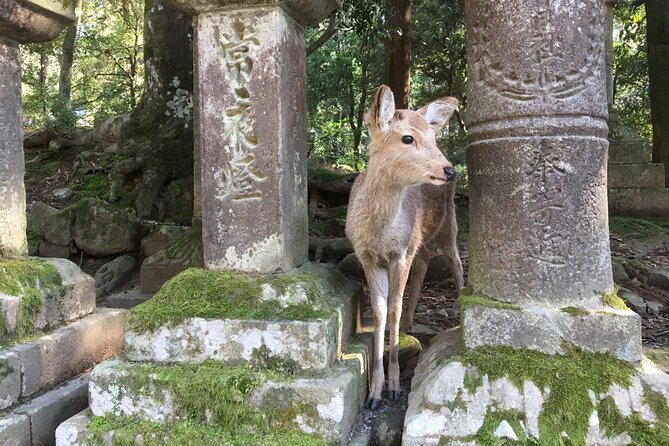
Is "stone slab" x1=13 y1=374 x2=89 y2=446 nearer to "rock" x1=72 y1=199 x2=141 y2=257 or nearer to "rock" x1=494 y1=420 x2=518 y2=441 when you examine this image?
"rock" x1=494 y1=420 x2=518 y2=441

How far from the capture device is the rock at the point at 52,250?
21.0ft

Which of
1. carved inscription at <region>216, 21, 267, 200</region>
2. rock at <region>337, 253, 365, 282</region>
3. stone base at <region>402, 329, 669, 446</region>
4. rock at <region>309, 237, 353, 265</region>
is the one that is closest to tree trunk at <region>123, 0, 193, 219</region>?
rock at <region>309, 237, 353, 265</region>

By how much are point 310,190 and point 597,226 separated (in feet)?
20.2

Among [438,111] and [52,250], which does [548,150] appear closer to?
[438,111]

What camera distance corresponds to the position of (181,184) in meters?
7.37

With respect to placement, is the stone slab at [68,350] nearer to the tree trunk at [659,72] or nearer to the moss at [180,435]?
the moss at [180,435]

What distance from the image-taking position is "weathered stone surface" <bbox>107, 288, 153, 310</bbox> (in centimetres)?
555

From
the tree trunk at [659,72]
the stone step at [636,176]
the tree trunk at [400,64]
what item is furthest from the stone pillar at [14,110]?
the tree trunk at [659,72]

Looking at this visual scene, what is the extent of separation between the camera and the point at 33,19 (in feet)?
10.3

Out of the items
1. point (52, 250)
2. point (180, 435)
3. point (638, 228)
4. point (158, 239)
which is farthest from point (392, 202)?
point (638, 228)

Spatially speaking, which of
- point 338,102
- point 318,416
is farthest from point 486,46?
point 338,102

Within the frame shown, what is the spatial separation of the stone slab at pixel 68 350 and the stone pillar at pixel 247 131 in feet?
3.58

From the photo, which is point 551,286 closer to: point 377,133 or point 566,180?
point 566,180

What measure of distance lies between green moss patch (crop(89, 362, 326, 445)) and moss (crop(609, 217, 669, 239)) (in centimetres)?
685
